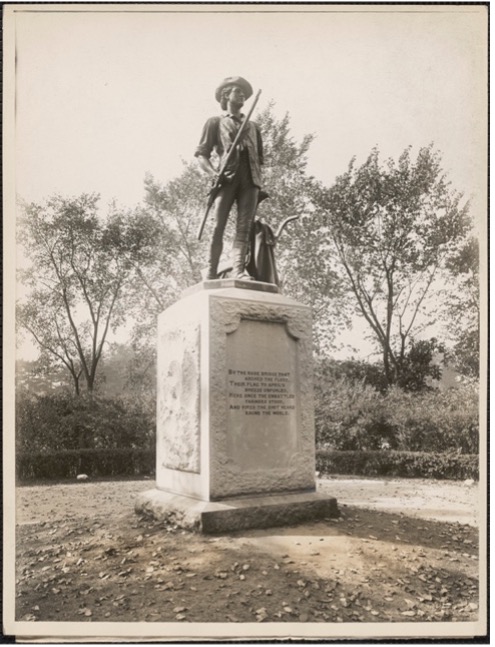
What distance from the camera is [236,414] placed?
16.9 ft

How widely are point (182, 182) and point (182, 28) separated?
9390 mm

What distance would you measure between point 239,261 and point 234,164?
3.29 ft

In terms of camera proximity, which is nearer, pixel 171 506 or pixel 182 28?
pixel 171 506

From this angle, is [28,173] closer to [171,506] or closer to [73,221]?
[171,506]

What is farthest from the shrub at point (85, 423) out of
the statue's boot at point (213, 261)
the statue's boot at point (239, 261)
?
the statue's boot at point (239, 261)

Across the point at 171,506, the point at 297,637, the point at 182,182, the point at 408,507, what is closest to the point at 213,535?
the point at 171,506

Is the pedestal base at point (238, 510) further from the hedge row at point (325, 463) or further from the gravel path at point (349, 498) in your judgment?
the hedge row at point (325, 463)

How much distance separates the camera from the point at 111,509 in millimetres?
6500

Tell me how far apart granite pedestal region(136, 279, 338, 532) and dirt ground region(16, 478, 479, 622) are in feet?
0.66

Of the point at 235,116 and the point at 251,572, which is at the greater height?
the point at 235,116

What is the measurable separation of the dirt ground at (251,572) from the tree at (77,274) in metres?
5.58

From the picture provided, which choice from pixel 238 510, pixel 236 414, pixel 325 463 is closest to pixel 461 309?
pixel 325 463

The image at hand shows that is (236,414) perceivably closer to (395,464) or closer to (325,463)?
(395,464)

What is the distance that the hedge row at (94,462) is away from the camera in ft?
33.9
